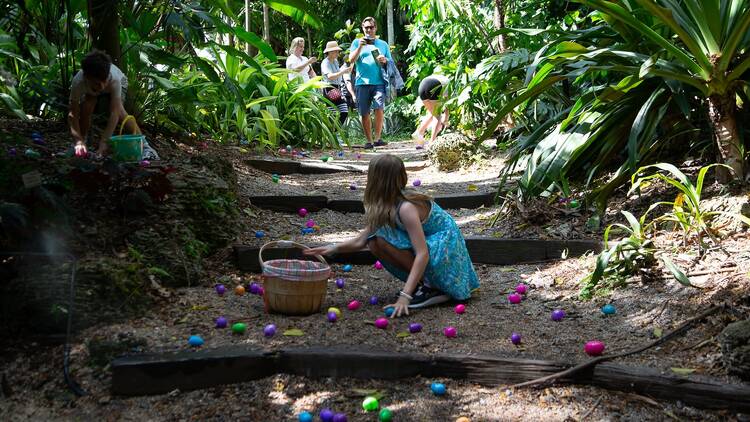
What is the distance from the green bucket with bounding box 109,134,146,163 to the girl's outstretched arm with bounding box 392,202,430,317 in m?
1.83

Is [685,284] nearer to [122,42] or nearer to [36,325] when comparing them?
[36,325]

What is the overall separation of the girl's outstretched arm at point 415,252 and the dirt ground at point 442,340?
92mm

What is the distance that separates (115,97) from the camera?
4.82 m

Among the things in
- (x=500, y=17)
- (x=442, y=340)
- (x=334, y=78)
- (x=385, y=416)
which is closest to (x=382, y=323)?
(x=442, y=340)

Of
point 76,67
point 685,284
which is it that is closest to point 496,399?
point 685,284

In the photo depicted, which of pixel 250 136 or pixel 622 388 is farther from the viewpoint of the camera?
pixel 250 136

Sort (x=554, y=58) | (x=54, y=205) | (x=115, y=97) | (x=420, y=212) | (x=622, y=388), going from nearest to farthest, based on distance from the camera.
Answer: (x=622, y=388), (x=54, y=205), (x=420, y=212), (x=554, y=58), (x=115, y=97)

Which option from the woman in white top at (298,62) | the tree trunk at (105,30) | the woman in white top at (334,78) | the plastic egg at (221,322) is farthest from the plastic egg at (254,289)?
the woman in white top at (334,78)

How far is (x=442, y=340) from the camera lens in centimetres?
299

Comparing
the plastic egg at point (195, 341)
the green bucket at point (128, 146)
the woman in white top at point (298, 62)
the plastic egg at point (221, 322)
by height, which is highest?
the woman in white top at point (298, 62)

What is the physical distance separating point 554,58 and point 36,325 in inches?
117

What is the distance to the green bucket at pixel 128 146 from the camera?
4.28m

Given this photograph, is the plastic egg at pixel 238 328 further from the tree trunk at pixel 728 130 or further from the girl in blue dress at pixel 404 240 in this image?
the tree trunk at pixel 728 130

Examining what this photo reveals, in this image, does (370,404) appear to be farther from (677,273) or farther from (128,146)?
(128,146)
